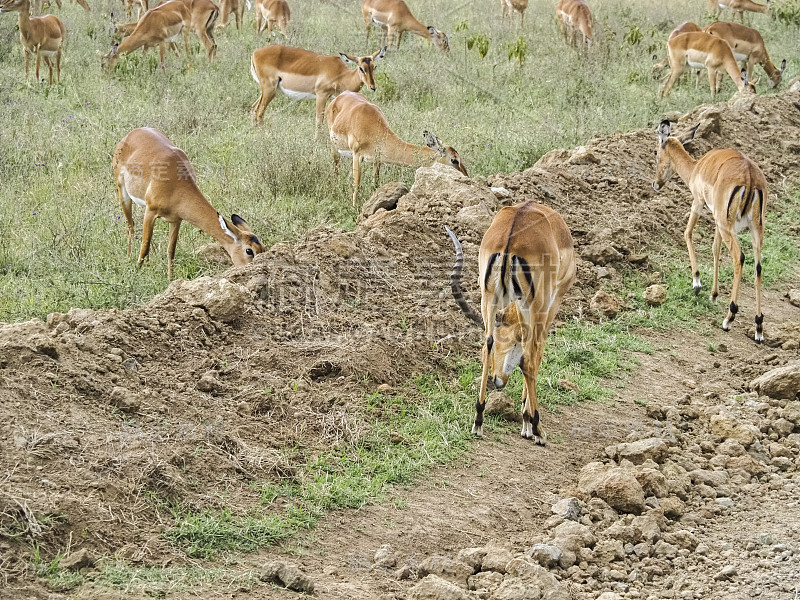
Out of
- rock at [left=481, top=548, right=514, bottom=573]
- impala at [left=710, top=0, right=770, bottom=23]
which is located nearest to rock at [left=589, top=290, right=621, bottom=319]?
rock at [left=481, top=548, right=514, bottom=573]

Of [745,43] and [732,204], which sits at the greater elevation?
[745,43]

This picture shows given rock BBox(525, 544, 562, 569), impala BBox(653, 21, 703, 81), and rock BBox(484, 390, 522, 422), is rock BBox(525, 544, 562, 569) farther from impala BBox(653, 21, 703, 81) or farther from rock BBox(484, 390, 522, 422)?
impala BBox(653, 21, 703, 81)

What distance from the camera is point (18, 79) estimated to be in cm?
1342

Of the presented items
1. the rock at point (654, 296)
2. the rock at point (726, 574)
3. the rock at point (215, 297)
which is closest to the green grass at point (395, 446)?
the rock at point (654, 296)

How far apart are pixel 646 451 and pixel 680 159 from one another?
175 inches

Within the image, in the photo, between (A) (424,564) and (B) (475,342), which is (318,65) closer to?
(B) (475,342)

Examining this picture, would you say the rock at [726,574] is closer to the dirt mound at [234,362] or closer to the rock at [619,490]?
the rock at [619,490]

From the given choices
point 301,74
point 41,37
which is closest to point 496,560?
point 301,74

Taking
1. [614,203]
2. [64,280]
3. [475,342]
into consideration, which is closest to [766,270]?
[614,203]

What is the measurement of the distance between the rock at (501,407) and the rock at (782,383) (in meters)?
1.72

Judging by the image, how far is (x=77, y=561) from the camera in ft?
12.7

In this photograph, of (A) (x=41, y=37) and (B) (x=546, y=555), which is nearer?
(B) (x=546, y=555)

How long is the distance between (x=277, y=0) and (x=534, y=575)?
47.6 ft

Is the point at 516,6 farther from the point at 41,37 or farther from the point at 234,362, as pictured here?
the point at 234,362
